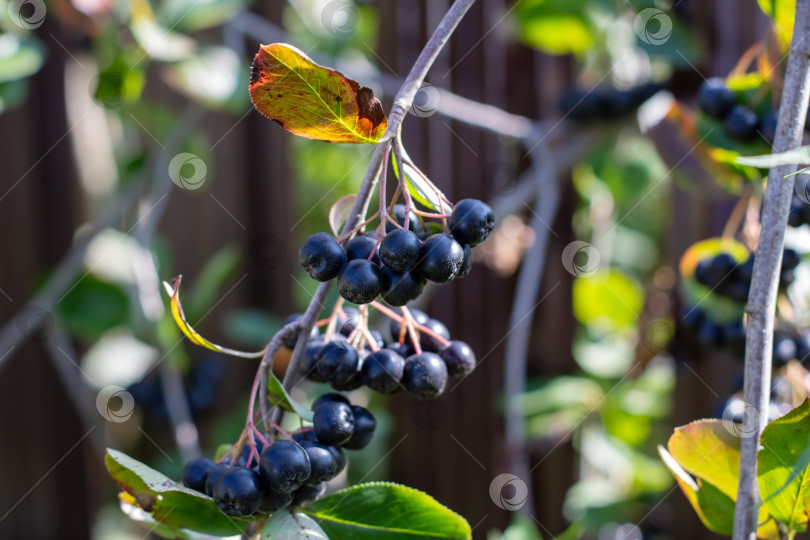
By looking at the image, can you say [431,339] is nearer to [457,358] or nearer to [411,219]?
[457,358]

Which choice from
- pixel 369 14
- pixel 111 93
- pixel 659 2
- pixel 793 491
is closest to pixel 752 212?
pixel 793 491

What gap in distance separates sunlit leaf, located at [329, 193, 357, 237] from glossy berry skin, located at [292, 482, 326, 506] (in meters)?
0.25

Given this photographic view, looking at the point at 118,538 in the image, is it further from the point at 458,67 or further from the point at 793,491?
the point at 793,491

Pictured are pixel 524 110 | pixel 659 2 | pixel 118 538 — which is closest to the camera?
pixel 659 2

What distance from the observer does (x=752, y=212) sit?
105 centimetres

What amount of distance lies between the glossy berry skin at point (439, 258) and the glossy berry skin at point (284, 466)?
7.8 inches

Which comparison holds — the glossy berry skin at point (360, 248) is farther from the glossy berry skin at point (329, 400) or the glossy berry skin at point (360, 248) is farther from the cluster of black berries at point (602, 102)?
the cluster of black berries at point (602, 102)

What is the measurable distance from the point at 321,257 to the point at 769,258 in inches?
14.8

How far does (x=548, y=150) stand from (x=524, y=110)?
203mm

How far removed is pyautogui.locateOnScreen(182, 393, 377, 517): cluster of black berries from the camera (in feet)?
2.02

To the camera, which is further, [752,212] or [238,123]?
[238,123]

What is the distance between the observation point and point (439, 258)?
605 mm

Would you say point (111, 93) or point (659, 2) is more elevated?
point (659, 2)

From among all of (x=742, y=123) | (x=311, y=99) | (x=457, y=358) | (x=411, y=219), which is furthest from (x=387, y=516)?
Answer: (x=742, y=123)
